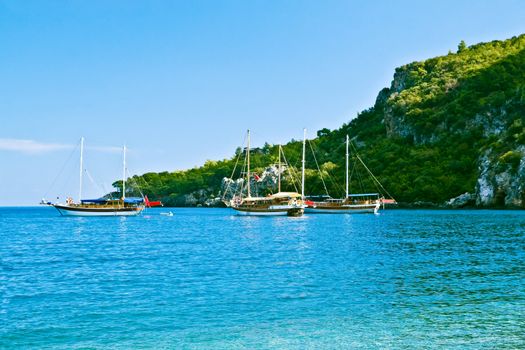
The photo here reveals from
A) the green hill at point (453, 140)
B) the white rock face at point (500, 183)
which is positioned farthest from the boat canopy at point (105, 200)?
the white rock face at point (500, 183)

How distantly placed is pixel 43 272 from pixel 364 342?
21100 millimetres

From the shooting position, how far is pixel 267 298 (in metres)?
21.2

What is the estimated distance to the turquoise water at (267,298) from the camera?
15838 mm

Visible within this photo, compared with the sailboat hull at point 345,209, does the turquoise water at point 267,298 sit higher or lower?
lower

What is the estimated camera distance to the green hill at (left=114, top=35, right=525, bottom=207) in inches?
4429

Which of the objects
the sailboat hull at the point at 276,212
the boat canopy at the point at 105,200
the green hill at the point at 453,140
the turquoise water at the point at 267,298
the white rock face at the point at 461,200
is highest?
→ the green hill at the point at 453,140

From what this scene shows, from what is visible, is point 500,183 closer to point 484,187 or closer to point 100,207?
point 484,187

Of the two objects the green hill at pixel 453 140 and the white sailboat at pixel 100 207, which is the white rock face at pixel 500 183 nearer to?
the green hill at pixel 453 140

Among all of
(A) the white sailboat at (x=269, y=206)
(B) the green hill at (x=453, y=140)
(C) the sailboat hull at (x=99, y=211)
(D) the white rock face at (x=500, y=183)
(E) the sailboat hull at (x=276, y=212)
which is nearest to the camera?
(E) the sailboat hull at (x=276, y=212)

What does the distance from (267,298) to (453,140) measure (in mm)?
141967

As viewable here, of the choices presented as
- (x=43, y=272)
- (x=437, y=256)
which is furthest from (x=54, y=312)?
(x=437, y=256)

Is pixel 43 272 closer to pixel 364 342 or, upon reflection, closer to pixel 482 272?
pixel 364 342

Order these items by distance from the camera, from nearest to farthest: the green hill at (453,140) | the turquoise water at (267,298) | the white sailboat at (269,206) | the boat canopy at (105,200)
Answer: the turquoise water at (267,298) → the white sailboat at (269,206) → the boat canopy at (105,200) → the green hill at (453,140)

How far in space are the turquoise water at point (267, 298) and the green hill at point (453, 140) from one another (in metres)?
81.2
